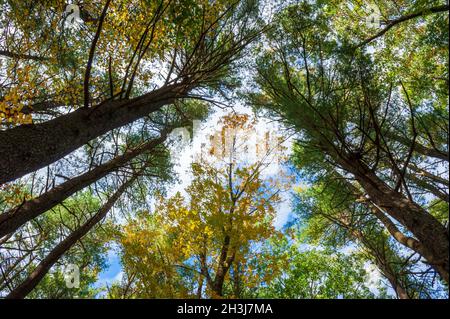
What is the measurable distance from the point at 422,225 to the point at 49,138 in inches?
141

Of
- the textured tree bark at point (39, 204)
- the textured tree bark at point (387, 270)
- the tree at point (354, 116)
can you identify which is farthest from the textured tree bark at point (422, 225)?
the textured tree bark at point (39, 204)

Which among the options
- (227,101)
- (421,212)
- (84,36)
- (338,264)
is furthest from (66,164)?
(338,264)

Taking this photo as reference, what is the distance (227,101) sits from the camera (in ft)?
20.2

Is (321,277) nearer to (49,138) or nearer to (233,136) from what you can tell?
(233,136)

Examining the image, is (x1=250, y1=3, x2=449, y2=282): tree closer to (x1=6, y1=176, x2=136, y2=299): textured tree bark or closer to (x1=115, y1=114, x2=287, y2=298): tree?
(x1=115, y1=114, x2=287, y2=298): tree

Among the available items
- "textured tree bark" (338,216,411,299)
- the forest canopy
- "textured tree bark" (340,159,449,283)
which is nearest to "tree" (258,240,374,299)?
the forest canopy

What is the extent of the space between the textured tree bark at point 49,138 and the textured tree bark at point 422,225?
2.83m

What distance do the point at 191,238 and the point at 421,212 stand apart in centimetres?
272

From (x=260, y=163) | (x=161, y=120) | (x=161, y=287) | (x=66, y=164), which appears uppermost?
(x=161, y=120)

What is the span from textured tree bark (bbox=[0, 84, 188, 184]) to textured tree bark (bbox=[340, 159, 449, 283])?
2826 millimetres

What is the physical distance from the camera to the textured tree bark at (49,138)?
2.05 m

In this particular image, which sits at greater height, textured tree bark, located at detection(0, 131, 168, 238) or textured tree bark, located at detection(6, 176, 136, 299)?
textured tree bark, located at detection(0, 131, 168, 238)

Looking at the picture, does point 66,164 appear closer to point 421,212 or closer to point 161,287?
point 161,287

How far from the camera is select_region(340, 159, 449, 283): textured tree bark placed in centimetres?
174
